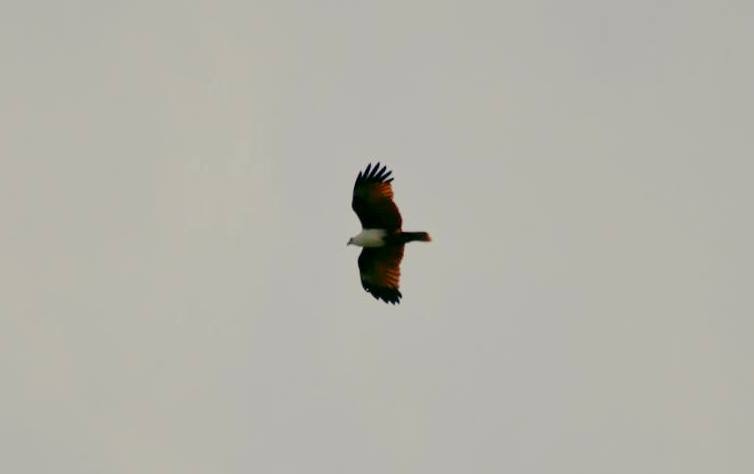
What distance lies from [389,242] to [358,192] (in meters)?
1.42

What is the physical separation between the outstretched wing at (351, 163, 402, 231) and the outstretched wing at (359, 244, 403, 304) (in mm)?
837

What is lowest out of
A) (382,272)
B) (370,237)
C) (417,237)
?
(382,272)

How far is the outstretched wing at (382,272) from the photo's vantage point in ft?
84.4

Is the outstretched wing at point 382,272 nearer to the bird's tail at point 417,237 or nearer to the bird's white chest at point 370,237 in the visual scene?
the bird's white chest at point 370,237

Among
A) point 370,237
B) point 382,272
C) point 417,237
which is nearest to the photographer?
point 417,237

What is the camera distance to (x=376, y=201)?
25.0 metres

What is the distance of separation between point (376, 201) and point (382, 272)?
1961 millimetres

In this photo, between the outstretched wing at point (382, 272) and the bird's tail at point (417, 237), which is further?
the outstretched wing at point (382, 272)

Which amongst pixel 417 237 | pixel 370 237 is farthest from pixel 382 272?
pixel 417 237

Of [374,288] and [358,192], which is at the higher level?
[358,192]

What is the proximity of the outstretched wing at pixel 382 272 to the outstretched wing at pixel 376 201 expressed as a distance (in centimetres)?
84

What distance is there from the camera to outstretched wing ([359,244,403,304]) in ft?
84.4

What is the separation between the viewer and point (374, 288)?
26062 mm

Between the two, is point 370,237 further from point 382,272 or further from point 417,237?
point 382,272
